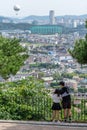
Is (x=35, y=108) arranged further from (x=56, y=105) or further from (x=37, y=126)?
(x=37, y=126)

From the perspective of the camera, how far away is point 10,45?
18.1 m

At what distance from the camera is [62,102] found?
11070 millimetres

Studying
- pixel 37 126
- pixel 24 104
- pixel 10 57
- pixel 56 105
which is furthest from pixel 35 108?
pixel 10 57

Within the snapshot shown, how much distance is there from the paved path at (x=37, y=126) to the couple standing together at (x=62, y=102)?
367mm

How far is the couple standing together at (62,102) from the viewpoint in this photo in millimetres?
10961

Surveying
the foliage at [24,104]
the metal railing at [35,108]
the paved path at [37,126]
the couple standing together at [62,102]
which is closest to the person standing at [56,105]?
the couple standing together at [62,102]

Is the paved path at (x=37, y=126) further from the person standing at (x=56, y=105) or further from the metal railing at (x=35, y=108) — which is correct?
the metal railing at (x=35, y=108)

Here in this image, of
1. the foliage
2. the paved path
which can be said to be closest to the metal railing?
the foliage

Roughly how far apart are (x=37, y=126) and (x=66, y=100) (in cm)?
100

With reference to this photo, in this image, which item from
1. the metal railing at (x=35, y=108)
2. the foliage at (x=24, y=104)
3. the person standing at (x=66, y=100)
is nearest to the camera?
the person standing at (x=66, y=100)

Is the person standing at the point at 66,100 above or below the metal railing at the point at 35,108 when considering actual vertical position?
above

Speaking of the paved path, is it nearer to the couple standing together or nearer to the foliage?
the couple standing together

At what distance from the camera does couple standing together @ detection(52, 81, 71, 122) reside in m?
11.0

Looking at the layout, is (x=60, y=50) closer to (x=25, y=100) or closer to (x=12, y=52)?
(x=12, y=52)
